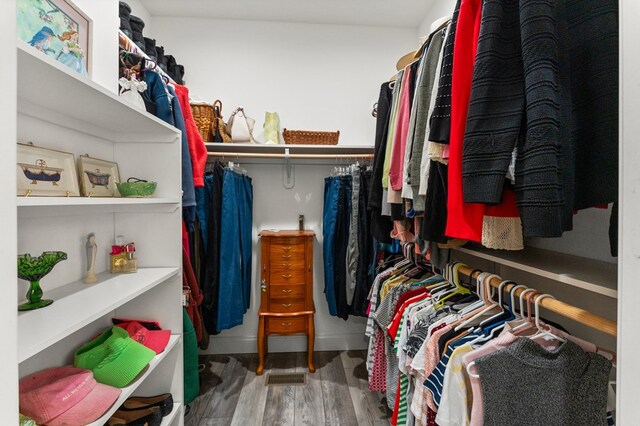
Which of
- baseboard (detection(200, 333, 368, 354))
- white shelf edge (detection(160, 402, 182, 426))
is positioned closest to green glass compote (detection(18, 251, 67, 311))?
white shelf edge (detection(160, 402, 182, 426))

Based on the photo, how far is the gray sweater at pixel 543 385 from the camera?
2.46ft

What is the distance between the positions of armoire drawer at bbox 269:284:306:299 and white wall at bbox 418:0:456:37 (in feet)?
7.31

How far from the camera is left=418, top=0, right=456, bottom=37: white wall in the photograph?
2.05 m

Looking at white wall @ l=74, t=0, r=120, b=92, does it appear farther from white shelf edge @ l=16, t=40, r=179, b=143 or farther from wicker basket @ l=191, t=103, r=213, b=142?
wicker basket @ l=191, t=103, r=213, b=142

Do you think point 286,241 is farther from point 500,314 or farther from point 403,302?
point 500,314

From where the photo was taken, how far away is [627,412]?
1.77 feet

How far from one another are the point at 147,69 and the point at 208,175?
803mm

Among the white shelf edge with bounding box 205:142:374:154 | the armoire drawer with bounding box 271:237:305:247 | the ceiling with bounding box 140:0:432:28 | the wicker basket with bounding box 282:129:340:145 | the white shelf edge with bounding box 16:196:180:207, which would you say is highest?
the ceiling with bounding box 140:0:432:28

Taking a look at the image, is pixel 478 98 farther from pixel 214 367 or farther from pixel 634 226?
pixel 214 367

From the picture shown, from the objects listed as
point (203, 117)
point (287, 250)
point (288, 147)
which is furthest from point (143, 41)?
point (287, 250)

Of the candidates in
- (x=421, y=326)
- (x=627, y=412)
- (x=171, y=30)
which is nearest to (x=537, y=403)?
(x=627, y=412)

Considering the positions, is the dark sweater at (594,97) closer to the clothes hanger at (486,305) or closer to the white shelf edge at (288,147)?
the clothes hanger at (486,305)

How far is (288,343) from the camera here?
256 cm

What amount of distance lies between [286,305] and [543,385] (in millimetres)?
1715
